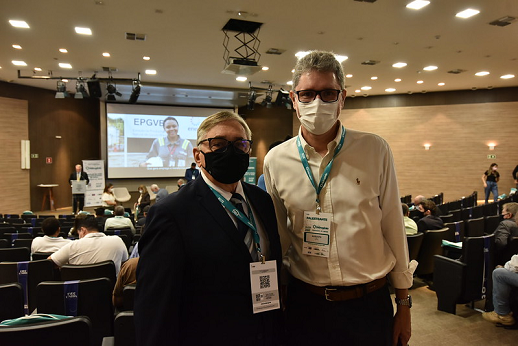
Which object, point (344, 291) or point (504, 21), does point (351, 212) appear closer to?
point (344, 291)

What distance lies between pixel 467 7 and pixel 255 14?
3.94 metres

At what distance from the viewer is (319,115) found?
1.54 meters

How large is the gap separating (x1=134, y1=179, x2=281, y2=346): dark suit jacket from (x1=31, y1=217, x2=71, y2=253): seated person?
366 centimetres

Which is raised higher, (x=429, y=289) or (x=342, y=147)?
(x=342, y=147)

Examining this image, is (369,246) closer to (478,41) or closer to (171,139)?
(478,41)

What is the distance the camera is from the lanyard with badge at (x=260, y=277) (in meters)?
1.31

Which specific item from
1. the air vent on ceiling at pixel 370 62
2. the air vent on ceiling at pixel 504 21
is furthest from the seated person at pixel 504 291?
the air vent on ceiling at pixel 370 62

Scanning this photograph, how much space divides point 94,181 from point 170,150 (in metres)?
3.46

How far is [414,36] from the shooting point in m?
Answer: 7.77

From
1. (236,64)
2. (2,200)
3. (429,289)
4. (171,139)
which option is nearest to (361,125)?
(171,139)

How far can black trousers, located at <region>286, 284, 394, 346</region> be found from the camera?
4.70 feet

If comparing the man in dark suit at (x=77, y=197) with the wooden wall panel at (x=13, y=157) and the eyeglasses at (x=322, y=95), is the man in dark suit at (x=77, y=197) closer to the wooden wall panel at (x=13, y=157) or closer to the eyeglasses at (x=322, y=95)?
the wooden wall panel at (x=13, y=157)

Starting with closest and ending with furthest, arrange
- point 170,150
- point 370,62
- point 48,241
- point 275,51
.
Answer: point 48,241
point 275,51
point 370,62
point 170,150

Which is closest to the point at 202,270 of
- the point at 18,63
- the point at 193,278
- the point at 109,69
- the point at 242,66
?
the point at 193,278
